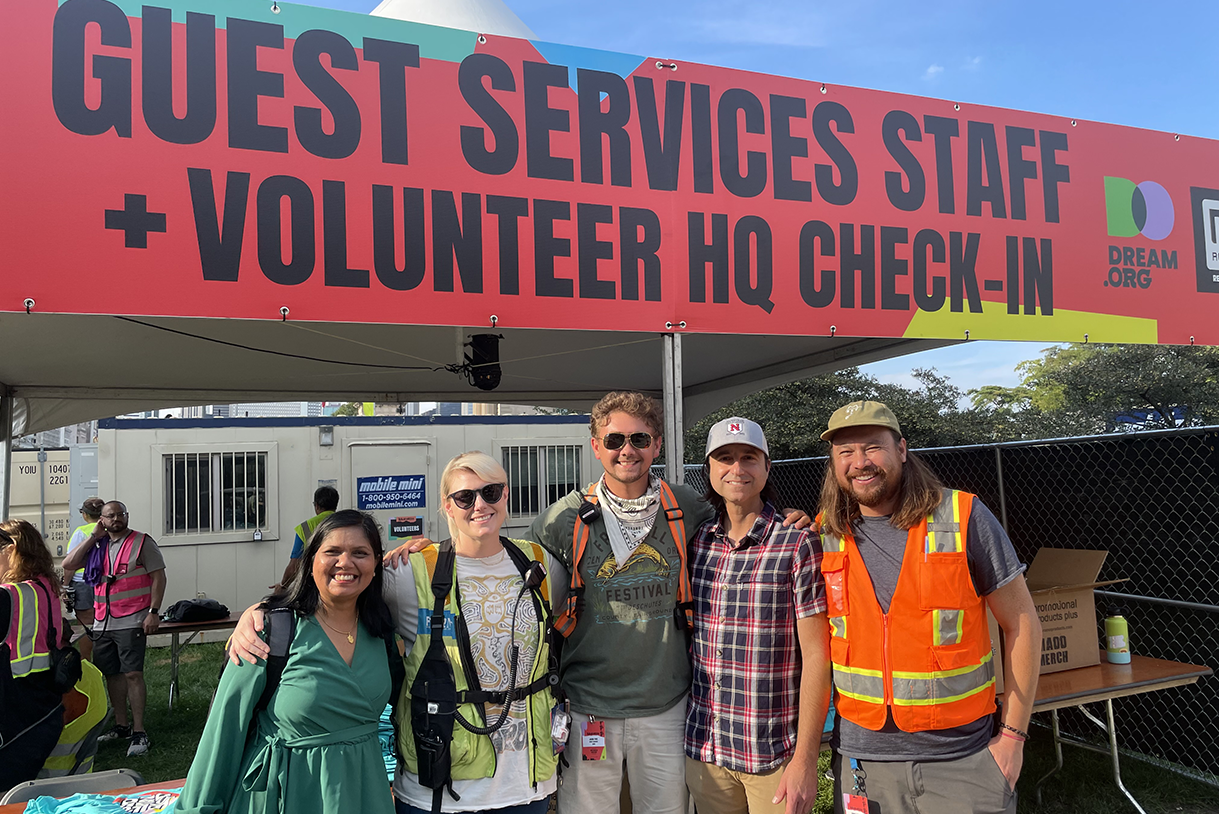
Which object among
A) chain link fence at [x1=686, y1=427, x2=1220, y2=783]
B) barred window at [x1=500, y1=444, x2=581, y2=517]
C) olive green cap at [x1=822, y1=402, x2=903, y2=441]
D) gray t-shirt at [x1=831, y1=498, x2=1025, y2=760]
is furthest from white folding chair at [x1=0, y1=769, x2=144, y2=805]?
barred window at [x1=500, y1=444, x2=581, y2=517]

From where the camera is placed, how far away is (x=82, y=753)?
4074 mm

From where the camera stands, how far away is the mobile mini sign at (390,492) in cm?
1007

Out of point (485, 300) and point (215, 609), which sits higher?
point (485, 300)

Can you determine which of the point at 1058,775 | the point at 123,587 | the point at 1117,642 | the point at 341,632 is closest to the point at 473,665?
the point at 341,632

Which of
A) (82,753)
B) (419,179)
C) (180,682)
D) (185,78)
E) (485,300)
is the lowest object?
(180,682)

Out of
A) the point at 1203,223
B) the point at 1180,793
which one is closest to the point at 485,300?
the point at 1203,223

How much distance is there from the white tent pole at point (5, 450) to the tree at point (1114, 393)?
19283 millimetres

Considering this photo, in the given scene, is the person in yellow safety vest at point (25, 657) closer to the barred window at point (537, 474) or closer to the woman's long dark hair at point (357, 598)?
the woman's long dark hair at point (357, 598)

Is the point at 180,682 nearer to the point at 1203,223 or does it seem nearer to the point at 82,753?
the point at 82,753

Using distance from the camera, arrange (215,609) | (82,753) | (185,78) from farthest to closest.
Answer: (215,609) → (82,753) → (185,78)

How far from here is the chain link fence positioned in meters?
4.55

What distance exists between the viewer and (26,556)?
150 inches

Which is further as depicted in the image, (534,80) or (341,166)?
(534,80)

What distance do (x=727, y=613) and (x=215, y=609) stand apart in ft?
20.0
